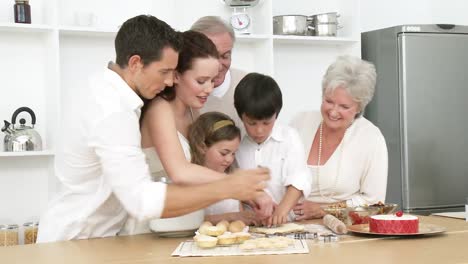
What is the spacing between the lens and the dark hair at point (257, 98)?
241cm

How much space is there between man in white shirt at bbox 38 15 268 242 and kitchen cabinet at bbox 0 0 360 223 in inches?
61.3

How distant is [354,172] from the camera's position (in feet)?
9.19

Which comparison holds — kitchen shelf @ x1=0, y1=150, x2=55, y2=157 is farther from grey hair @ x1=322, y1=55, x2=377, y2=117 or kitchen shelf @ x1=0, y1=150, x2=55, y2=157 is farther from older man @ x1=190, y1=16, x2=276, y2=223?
grey hair @ x1=322, y1=55, x2=377, y2=117

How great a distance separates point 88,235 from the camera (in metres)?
2.12

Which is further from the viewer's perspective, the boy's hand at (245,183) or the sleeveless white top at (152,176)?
the sleeveless white top at (152,176)

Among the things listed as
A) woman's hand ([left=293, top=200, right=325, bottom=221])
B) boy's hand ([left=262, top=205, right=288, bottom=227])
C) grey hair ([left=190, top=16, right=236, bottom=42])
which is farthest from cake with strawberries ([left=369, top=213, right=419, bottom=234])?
grey hair ([left=190, top=16, right=236, bottom=42])

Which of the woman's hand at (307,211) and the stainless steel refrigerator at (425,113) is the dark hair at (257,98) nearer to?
the woman's hand at (307,211)

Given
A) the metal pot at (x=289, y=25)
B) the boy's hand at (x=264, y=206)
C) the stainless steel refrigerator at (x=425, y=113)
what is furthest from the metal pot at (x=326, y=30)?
the boy's hand at (x=264, y=206)

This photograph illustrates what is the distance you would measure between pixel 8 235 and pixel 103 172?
1.85m

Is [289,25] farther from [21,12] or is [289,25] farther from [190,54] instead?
[190,54]

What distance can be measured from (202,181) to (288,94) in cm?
254

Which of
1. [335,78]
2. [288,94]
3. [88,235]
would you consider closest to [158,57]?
[88,235]

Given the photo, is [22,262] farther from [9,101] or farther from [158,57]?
[9,101]

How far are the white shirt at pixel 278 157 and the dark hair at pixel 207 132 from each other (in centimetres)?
17
